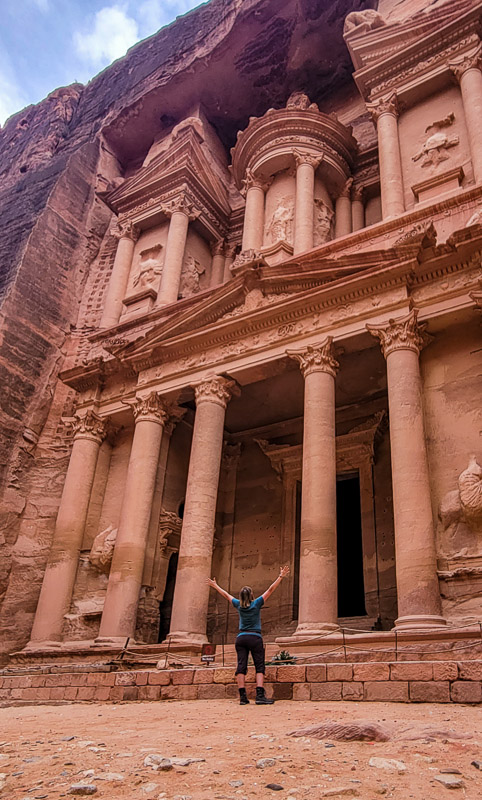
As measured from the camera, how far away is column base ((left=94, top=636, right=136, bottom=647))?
12.7 metres

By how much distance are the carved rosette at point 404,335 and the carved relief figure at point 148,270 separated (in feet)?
35.3

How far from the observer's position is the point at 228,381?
14.7 meters

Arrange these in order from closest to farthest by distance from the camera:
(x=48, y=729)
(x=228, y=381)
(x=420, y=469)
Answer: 1. (x=48, y=729)
2. (x=420, y=469)
3. (x=228, y=381)

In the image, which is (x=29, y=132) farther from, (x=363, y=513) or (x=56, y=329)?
(x=363, y=513)

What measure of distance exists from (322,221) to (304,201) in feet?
3.40

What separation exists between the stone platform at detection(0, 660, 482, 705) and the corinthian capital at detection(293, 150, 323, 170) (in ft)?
53.0

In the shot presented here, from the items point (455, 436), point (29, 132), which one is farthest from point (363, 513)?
point (29, 132)

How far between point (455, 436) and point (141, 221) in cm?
1574


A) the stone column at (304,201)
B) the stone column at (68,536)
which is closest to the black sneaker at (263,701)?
the stone column at (68,536)

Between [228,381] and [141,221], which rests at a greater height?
[141,221]

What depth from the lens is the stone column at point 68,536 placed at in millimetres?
14469

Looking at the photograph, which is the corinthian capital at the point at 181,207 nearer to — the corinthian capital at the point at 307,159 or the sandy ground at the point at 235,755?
the corinthian capital at the point at 307,159

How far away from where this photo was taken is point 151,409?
15570 millimetres

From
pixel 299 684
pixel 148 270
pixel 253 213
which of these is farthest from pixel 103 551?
pixel 253 213
